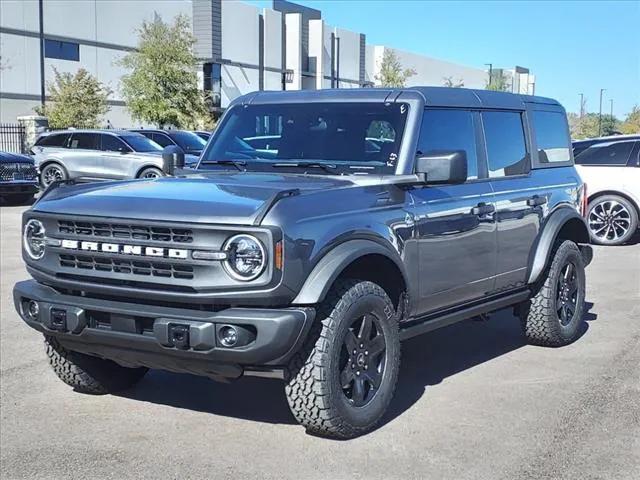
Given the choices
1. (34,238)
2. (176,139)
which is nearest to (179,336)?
(34,238)

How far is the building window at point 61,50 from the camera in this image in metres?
38.4

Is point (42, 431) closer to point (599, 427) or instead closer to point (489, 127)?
point (599, 427)

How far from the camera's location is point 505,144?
6309mm

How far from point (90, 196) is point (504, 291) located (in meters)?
3.12

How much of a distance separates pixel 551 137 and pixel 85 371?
432 cm

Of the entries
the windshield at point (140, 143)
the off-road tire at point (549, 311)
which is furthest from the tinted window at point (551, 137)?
the windshield at point (140, 143)

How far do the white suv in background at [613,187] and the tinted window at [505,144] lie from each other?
292 inches

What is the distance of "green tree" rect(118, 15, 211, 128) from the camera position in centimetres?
3606

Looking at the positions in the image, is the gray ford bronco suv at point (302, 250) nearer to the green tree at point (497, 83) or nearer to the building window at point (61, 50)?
the building window at point (61, 50)

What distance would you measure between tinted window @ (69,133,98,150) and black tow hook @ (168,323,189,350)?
706 inches

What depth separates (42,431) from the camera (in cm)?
475

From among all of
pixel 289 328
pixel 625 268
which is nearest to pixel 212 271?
pixel 289 328

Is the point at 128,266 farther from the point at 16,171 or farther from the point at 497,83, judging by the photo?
the point at 497,83

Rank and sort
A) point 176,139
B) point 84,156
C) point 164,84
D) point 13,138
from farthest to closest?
point 164,84, point 13,138, point 176,139, point 84,156
